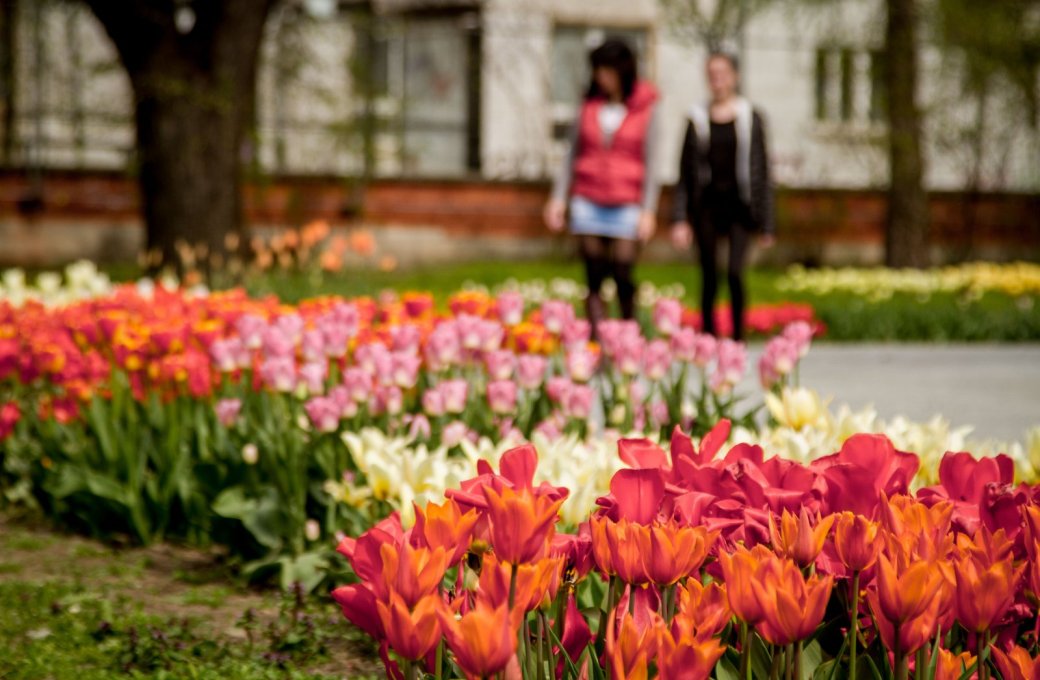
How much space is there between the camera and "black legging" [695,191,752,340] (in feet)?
25.7

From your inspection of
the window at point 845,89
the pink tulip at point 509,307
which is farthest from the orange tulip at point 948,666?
the window at point 845,89

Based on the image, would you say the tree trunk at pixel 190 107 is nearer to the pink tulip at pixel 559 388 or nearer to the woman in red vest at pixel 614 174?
the woman in red vest at pixel 614 174

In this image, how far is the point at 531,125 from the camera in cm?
2117

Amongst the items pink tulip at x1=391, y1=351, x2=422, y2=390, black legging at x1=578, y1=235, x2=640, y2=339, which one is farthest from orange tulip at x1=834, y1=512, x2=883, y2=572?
black legging at x1=578, y1=235, x2=640, y2=339

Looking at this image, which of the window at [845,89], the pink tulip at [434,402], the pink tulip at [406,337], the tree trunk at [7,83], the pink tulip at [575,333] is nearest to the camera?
the pink tulip at [434,402]

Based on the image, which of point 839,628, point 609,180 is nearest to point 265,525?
point 839,628

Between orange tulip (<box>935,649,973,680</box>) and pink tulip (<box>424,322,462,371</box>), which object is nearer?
orange tulip (<box>935,649,973,680</box>)

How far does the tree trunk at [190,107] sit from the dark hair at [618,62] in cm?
361

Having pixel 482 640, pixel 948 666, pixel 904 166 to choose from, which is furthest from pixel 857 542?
pixel 904 166

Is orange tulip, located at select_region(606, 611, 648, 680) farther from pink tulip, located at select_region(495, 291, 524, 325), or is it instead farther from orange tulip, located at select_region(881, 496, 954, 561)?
pink tulip, located at select_region(495, 291, 524, 325)

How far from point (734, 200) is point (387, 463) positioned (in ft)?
17.1

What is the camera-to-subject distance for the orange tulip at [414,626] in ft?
4.87

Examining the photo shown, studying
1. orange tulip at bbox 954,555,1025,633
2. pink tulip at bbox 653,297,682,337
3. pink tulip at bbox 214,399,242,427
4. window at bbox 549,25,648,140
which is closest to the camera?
orange tulip at bbox 954,555,1025,633

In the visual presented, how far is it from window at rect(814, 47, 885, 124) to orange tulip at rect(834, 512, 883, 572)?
1939 cm
